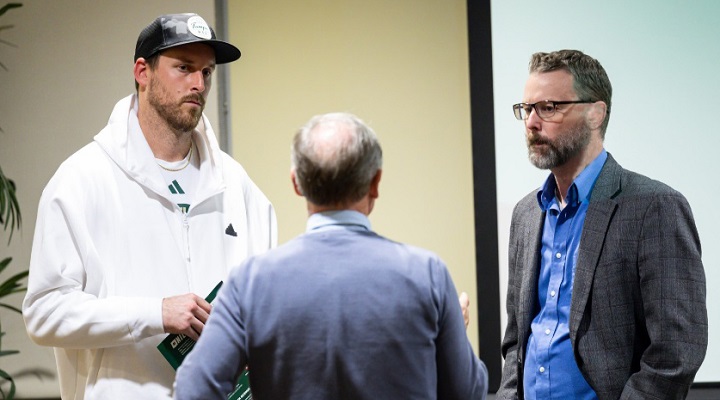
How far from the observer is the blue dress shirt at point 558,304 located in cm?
219

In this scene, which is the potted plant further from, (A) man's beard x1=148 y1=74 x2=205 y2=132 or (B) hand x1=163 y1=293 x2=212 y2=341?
(B) hand x1=163 y1=293 x2=212 y2=341

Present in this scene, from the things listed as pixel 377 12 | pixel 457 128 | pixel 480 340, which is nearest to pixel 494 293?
pixel 480 340

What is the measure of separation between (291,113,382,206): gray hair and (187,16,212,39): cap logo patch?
0.90 m

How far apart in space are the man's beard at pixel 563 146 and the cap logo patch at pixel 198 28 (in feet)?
3.07

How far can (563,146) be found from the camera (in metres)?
2.31

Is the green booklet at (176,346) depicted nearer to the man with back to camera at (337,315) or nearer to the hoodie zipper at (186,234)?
the hoodie zipper at (186,234)

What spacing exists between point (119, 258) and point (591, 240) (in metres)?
1.18

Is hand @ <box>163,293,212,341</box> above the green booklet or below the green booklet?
above

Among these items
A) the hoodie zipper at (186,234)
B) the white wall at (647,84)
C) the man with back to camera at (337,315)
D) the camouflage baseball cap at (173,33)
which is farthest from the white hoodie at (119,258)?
the white wall at (647,84)

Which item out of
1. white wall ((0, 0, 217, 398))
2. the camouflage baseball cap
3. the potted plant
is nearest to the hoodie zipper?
the camouflage baseball cap

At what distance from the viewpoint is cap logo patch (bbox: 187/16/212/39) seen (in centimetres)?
239

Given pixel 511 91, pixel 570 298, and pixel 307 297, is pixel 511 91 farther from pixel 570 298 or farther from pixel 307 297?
pixel 307 297

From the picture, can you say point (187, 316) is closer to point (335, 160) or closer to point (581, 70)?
point (335, 160)

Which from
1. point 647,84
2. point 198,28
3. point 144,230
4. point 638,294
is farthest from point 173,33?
point 647,84
